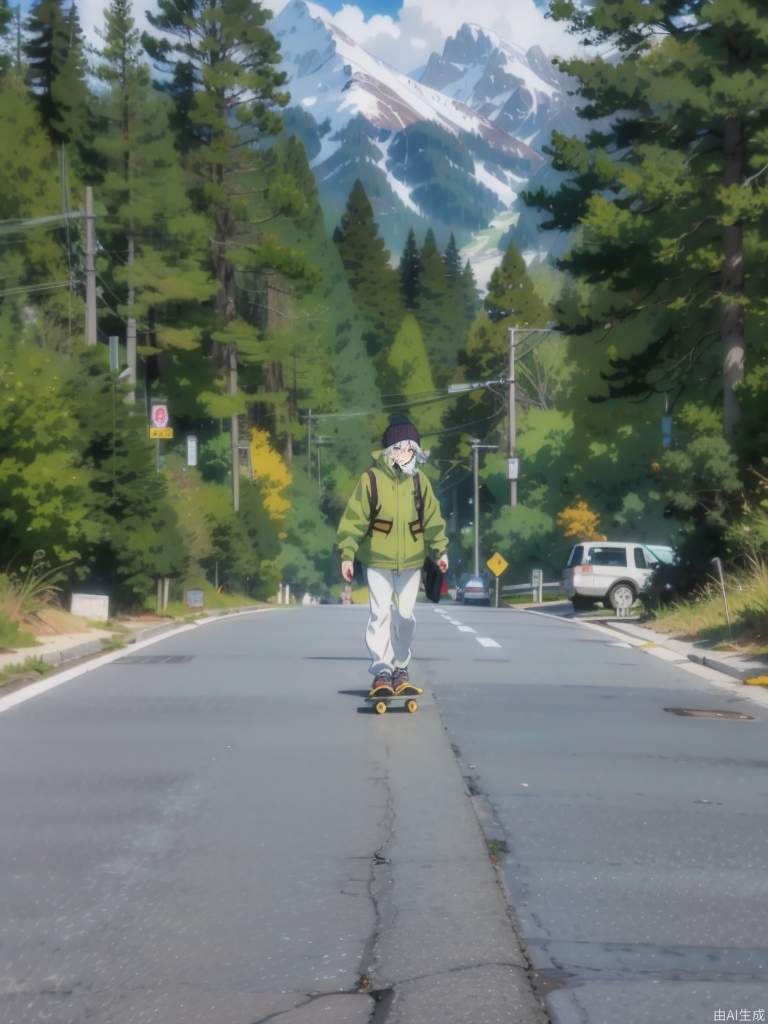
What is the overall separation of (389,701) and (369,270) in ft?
388

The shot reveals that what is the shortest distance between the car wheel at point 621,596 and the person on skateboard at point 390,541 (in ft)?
105

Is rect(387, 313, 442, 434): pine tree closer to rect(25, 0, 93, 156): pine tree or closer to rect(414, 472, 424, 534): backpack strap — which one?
rect(25, 0, 93, 156): pine tree

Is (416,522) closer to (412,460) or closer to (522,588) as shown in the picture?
(412,460)

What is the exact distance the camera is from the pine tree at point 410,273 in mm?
142750

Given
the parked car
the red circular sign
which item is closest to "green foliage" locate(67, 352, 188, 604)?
the red circular sign

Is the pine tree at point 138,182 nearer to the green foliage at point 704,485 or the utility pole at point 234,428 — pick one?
the utility pole at point 234,428

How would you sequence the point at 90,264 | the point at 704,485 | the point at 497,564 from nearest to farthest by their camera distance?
1. the point at 704,485
2. the point at 90,264
3. the point at 497,564

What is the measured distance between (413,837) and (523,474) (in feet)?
233

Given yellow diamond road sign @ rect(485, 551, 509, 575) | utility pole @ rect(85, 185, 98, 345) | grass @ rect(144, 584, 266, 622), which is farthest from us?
yellow diamond road sign @ rect(485, 551, 509, 575)

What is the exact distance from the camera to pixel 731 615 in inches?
961

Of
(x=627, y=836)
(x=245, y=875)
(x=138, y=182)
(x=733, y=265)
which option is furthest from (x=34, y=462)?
(x=138, y=182)

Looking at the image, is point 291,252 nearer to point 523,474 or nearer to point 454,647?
point 523,474

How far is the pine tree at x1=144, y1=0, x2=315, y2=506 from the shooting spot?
6312 centimetres

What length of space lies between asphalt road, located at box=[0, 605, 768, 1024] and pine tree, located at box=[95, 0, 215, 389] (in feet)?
158
